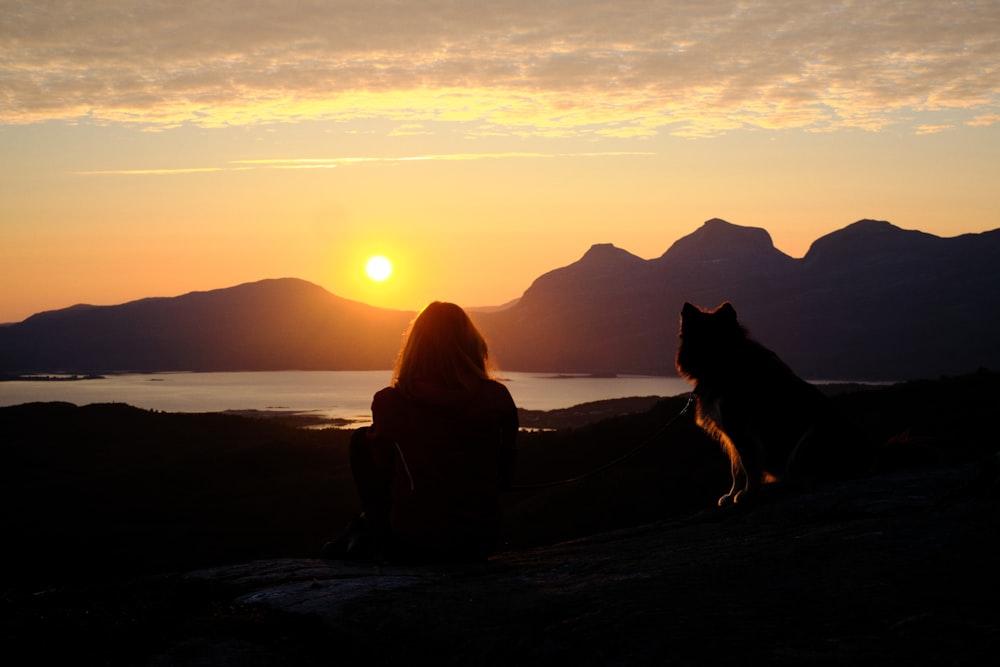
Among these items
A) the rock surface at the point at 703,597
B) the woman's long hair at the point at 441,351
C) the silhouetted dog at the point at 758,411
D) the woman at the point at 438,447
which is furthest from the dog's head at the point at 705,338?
the woman's long hair at the point at 441,351

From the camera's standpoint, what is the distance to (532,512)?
2561cm

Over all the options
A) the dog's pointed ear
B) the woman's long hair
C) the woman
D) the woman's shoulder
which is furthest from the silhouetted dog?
the woman's long hair

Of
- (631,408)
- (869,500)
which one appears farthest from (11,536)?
(631,408)

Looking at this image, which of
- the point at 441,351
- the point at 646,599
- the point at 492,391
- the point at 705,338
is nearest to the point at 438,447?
the point at 492,391

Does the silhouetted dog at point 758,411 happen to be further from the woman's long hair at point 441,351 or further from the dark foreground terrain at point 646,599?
the woman's long hair at point 441,351

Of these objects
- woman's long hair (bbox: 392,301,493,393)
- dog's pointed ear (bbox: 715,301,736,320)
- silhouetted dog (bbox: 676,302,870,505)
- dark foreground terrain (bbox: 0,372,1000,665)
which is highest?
dog's pointed ear (bbox: 715,301,736,320)

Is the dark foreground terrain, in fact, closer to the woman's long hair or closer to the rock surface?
the rock surface

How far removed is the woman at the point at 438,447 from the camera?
723 centimetres

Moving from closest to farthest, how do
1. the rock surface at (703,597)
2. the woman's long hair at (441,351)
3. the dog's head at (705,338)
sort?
the rock surface at (703,597)
the woman's long hair at (441,351)
the dog's head at (705,338)

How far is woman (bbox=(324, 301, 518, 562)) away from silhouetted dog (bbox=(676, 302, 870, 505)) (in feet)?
10.4

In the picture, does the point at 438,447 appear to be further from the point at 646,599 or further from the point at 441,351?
the point at 646,599

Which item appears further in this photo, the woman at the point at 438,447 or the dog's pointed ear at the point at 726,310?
the dog's pointed ear at the point at 726,310

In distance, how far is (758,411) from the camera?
959 centimetres

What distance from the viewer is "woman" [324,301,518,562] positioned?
7234mm
